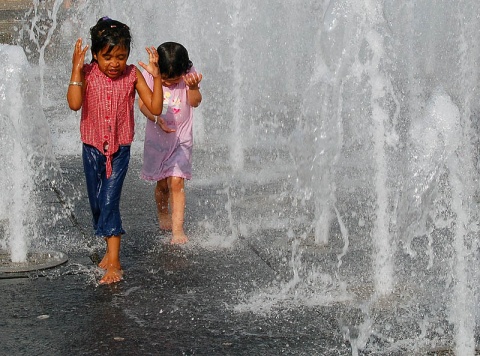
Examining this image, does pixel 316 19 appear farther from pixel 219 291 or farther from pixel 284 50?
pixel 219 291

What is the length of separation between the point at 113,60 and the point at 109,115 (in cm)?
31

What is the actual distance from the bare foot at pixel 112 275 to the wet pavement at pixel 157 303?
6 centimetres

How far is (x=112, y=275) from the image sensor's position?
17.2ft

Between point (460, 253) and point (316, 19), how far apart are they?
463 inches

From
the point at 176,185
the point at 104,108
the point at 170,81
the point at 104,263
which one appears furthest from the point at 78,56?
the point at 176,185

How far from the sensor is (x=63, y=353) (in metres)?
4.20

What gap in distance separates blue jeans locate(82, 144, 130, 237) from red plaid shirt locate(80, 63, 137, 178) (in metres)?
0.04

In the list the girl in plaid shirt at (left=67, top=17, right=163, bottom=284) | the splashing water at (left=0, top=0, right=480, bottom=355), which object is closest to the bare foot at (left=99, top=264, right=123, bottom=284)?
the girl in plaid shirt at (left=67, top=17, right=163, bottom=284)

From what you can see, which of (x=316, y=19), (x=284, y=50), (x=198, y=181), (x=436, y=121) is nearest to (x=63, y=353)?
(x=436, y=121)

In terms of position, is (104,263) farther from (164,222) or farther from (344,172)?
(344,172)

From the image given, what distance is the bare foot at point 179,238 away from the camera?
19.7 ft

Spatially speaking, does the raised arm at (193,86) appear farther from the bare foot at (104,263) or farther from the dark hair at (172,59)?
the bare foot at (104,263)

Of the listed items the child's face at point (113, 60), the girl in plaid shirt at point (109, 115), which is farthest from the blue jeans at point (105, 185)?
the child's face at point (113, 60)

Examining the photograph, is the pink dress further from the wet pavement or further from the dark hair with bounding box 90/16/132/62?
the dark hair with bounding box 90/16/132/62
